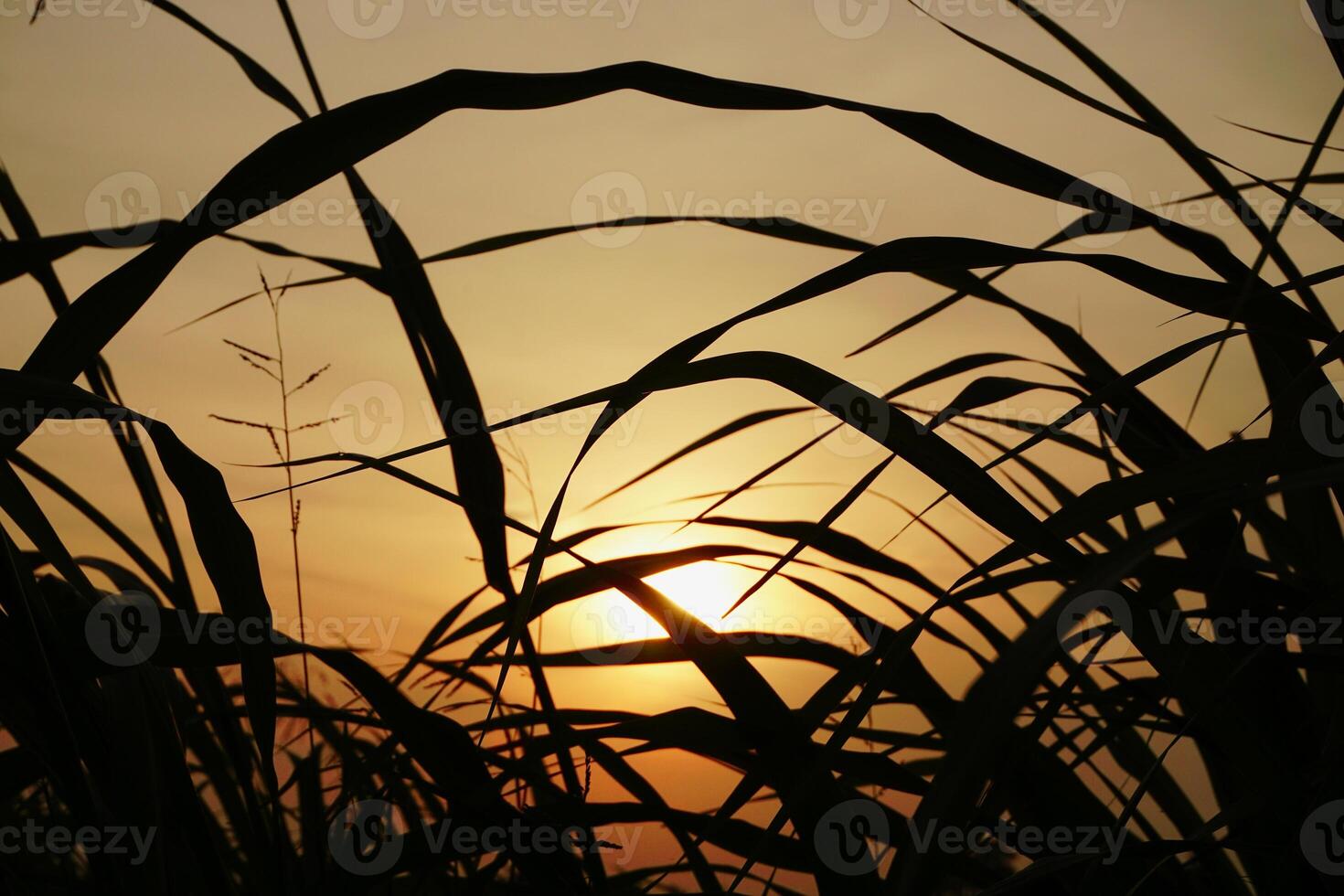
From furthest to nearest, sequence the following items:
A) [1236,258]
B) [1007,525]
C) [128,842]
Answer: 1. [1236,258]
2. [128,842]
3. [1007,525]

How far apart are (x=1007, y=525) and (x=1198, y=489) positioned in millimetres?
105

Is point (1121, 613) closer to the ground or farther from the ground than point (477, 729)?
closer to the ground

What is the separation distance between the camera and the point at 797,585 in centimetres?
75

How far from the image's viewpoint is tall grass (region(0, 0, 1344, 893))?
1.30ft

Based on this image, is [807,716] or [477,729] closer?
[807,716]

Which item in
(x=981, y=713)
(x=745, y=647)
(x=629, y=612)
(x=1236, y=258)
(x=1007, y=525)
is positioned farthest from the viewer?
(x=629, y=612)

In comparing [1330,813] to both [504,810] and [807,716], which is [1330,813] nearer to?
[807,716]

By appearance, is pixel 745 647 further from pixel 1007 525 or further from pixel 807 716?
pixel 1007 525

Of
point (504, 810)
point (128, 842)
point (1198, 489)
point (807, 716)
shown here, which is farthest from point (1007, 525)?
point (128, 842)

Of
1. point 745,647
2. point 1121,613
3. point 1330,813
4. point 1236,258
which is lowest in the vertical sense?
point 1330,813

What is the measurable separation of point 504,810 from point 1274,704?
55 centimetres

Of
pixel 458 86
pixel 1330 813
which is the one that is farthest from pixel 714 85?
pixel 1330 813

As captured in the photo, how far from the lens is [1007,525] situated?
372 mm

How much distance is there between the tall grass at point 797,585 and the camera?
1.30 feet
